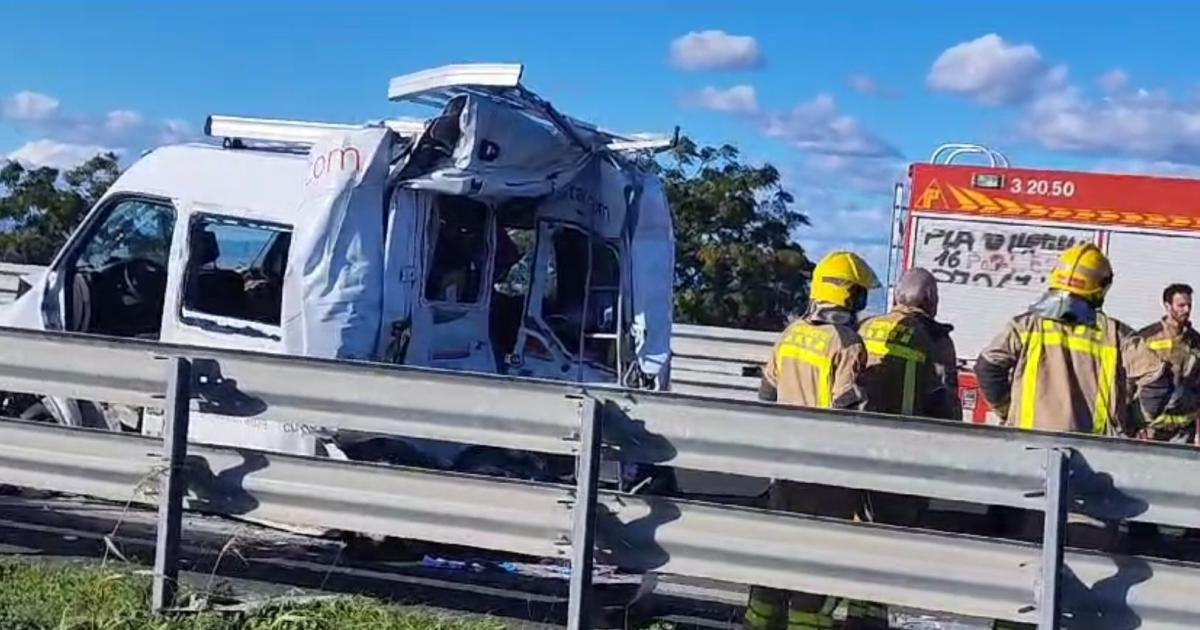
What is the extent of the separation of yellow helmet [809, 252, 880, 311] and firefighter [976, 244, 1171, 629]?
0.55 meters

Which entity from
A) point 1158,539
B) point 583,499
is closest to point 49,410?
point 583,499

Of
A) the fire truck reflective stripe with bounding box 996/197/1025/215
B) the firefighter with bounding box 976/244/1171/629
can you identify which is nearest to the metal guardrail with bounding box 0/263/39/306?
the fire truck reflective stripe with bounding box 996/197/1025/215

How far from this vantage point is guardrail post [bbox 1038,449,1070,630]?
5129 mm

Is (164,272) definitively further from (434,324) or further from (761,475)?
(761,475)

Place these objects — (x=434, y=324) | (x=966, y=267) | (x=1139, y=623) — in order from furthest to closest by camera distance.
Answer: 1. (x=966, y=267)
2. (x=434, y=324)
3. (x=1139, y=623)

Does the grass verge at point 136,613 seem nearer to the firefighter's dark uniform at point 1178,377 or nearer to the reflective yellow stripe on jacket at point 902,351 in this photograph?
the reflective yellow stripe on jacket at point 902,351

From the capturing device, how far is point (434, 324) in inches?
319

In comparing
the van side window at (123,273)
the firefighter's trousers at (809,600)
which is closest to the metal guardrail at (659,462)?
the firefighter's trousers at (809,600)

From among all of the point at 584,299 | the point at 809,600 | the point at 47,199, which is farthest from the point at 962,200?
the point at 47,199

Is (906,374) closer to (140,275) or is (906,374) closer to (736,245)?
(140,275)

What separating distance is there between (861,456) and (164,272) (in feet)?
16.6

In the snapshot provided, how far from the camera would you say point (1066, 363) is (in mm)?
6336

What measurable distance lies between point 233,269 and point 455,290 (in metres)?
1.12

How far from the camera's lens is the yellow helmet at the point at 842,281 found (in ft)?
21.5
